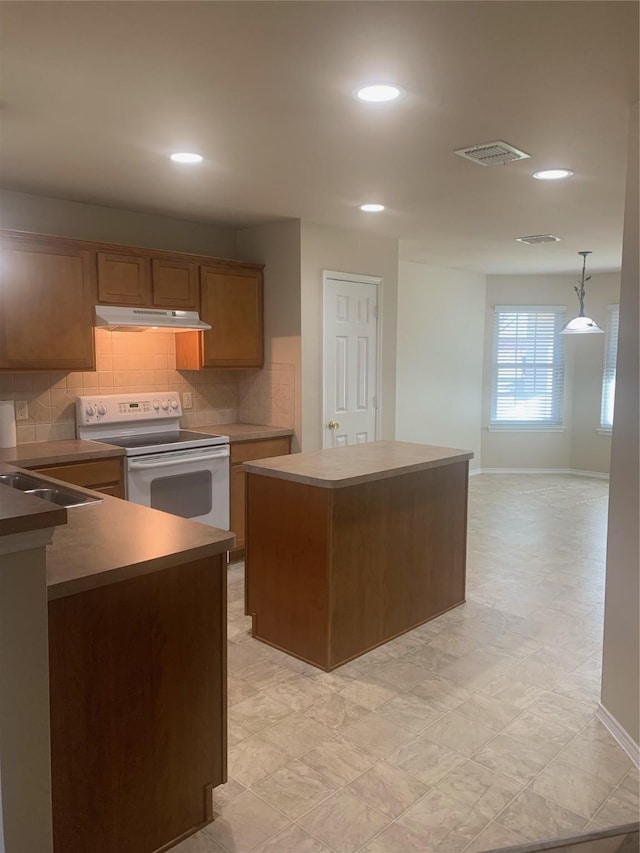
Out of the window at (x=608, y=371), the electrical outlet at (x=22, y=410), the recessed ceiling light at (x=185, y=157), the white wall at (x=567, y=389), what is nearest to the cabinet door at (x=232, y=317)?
the electrical outlet at (x=22, y=410)

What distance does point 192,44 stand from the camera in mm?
1990

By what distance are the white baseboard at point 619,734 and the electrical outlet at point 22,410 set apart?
353 centimetres

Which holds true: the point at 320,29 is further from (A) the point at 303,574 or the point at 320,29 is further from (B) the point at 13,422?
(B) the point at 13,422

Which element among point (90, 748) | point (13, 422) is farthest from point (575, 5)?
point (13, 422)

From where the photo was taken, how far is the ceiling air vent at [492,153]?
2920 millimetres

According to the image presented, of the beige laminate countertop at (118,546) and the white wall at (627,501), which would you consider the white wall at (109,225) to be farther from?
the white wall at (627,501)

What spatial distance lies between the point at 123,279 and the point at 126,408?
0.89m

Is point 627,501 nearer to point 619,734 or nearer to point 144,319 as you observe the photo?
point 619,734

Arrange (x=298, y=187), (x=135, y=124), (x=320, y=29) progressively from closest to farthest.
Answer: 1. (x=320, y=29)
2. (x=135, y=124)
3. (x=298, y=187)

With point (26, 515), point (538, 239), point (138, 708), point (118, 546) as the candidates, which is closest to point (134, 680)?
point (138, 708)

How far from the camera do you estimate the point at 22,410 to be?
13.1 feet

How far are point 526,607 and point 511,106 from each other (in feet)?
8.99

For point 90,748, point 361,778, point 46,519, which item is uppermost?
point 46,519

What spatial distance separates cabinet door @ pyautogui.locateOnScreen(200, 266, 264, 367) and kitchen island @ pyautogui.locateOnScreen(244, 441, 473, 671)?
1422 mm
